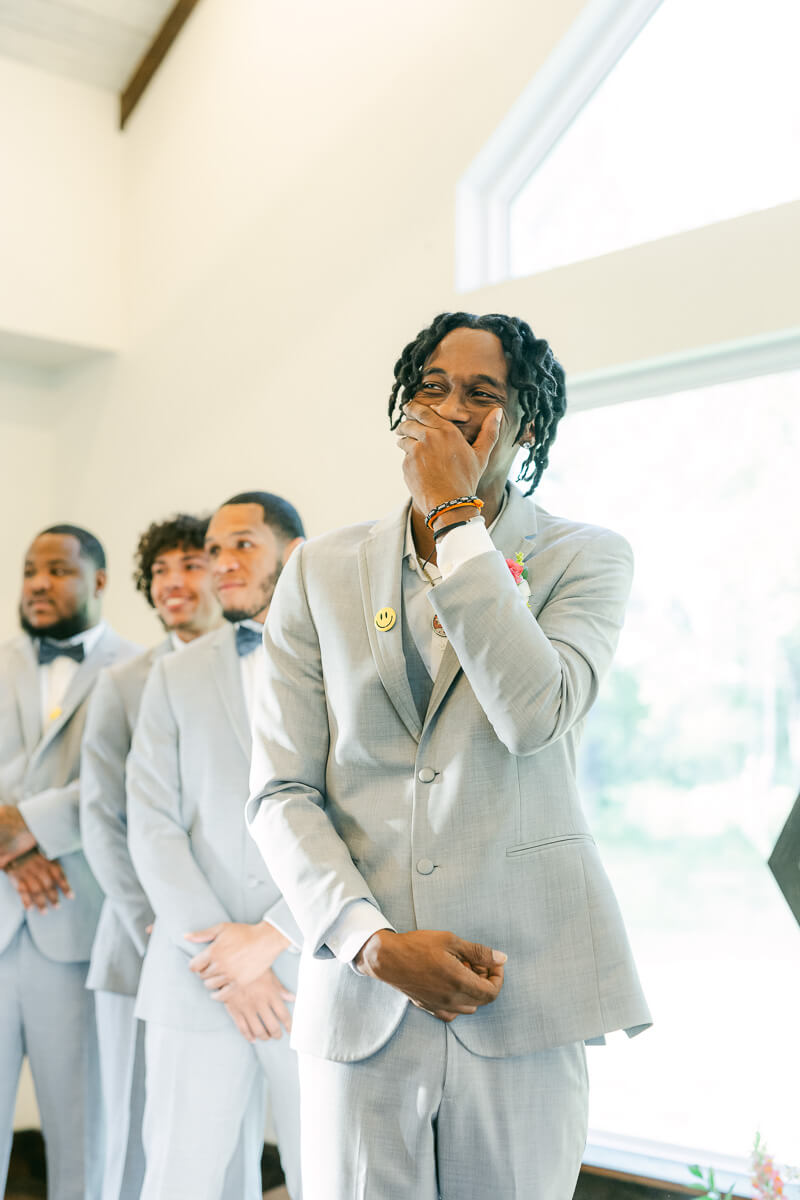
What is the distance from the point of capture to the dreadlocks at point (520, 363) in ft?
5.53

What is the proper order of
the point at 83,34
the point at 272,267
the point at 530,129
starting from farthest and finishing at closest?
the point at 83,34 → the point at 272,267 → the point at 530,129

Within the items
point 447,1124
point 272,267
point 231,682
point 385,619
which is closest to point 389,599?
point 385,619

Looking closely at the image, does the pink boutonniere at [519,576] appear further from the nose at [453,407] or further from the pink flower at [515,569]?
the nose at [453,407]

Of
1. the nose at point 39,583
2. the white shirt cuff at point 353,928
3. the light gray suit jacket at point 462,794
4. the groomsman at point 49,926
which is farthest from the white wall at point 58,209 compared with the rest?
the white shirt cuff at point 353,928

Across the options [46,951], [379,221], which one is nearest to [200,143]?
[379,221]

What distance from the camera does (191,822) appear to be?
272cm

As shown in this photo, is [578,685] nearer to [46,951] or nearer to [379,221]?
[46,951]

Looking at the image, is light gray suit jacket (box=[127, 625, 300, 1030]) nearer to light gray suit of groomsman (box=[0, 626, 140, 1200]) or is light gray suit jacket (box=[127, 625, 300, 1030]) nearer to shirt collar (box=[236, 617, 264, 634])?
shirt collar (box=[236, 617, 264, 634])

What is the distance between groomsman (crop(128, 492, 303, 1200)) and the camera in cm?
251

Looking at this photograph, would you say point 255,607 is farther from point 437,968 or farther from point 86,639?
point 437,968

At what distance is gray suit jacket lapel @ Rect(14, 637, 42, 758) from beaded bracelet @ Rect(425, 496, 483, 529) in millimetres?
2171

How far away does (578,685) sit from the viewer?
1.49 meters

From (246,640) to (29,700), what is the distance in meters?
0.88

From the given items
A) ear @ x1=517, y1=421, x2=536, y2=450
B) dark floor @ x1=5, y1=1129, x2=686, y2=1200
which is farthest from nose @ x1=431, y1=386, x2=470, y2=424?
dark floor @ x1=5, y1=1129, x2=686, y2=1200
